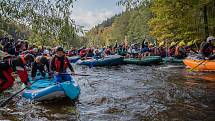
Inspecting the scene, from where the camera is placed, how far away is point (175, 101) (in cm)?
1080

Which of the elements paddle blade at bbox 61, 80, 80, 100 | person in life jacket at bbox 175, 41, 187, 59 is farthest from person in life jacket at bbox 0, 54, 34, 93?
person in life jacket at bbox 175, 41, 187, 59

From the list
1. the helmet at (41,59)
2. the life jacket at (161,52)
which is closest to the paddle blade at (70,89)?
the helmet at (41,59)

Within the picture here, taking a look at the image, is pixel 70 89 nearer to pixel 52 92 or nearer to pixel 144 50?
pixel 52 92

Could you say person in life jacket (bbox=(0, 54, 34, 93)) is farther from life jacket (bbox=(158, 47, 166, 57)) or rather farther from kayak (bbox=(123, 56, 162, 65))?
life jacket (bbox=(158, 47, 166, 57))

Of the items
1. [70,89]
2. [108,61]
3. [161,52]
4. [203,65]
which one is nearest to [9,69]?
[70,89]

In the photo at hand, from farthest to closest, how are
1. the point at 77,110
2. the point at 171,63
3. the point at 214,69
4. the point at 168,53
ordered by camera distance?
the point at 168,53 < the point at 171,63 < the point at 214,69 < the point at 77,110

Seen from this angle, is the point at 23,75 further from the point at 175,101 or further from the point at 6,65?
the point at 175,101

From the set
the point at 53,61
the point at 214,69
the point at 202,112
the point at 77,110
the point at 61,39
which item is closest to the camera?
the point at 61,39

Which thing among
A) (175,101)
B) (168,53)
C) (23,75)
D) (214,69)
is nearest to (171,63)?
(168,53)

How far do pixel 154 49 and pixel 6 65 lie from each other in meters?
22.6

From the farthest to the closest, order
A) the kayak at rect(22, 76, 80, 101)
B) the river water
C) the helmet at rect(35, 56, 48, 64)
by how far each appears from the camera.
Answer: the helmet at rect(35, 56, 48, 64) → the kayak at rect(22, 76, 80, 101) → the river water

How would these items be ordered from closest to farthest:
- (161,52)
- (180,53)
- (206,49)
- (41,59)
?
(41,59), (206,49), (180,53), (161,52)

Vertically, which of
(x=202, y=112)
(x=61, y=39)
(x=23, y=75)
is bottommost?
(x=202, y=112)

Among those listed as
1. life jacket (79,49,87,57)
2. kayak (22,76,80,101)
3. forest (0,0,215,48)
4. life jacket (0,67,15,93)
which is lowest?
kayak (22,76,80,101)
